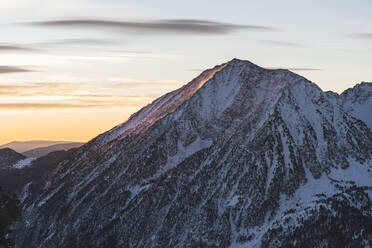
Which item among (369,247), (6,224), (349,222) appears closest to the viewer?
(6,224)

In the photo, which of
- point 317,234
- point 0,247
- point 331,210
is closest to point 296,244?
point 317,234

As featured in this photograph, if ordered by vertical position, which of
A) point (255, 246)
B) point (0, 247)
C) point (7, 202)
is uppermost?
point (7, 202)

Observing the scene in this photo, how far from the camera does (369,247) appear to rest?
7003 inches

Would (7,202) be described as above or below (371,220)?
above

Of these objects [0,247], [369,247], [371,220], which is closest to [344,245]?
[369,247]

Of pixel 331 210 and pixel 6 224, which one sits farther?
pixel 331 210

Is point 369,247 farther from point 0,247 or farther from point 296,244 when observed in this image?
point 0,247

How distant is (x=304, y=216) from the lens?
199m

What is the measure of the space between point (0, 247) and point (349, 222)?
125m

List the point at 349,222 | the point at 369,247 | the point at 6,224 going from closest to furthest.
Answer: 1. the point at 6,224
2. the point at 369,247
3. the point at 349,222

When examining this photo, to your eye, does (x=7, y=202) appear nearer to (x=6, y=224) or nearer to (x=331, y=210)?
(x=6, y=224)

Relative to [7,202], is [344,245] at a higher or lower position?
lower

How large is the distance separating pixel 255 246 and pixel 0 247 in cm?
11527

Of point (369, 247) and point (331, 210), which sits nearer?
point (369, 247)
